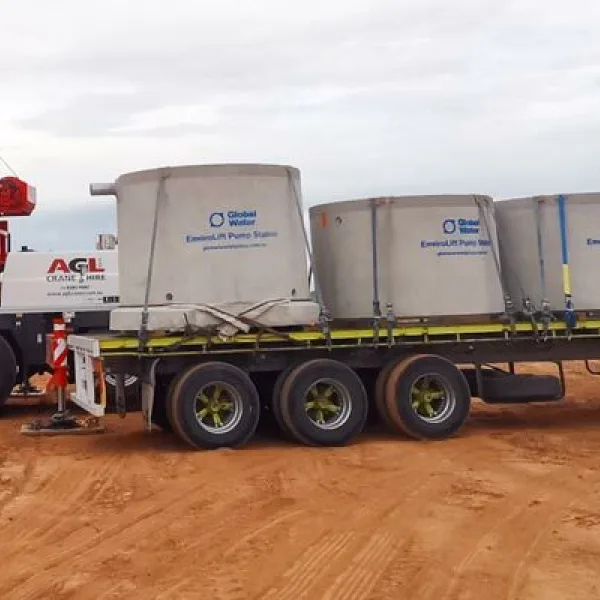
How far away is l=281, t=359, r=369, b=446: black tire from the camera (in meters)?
11.0

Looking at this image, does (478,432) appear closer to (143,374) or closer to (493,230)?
(493,230)

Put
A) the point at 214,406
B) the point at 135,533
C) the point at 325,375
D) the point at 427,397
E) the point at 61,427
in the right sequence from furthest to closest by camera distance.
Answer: the point at 61,427, the point at 427,397, the point at 325,375, the point at 214,406, the point at 135,533

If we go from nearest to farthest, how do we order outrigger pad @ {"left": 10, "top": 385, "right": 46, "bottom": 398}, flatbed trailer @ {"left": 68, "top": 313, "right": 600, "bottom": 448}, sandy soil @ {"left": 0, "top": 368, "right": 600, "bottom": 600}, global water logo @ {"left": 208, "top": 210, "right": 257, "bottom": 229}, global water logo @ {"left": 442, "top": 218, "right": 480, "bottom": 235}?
sandy soil @ {"left": 0, "top": 368, "right": 600, "bottom": 600} → flatbed trailer @ {"left": 68, "top": 313, "right": 600, "bottom": 448} → global water logo @ {"left": 208, "top": 210, "right": 257, "bottom": 229} → global water logo @ {"left": 442, "top": 218, "right": 480, "bottom": 235} → outrigger pad @ {"left": 10, "top": 385, "right": 46, "bottom": 398}

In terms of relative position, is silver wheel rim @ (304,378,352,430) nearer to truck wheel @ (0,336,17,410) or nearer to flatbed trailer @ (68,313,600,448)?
flatbed trailer @ (68,313,600,448)

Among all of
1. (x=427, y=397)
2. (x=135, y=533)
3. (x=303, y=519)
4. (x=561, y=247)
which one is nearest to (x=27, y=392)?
(x=427, y=397)

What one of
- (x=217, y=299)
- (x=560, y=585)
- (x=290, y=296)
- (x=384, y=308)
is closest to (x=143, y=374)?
(x=217, y=299)

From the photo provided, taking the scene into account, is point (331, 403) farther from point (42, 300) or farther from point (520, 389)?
point (42, 300)

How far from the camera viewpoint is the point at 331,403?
11.3 m

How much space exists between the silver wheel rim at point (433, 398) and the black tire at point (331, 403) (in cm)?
69

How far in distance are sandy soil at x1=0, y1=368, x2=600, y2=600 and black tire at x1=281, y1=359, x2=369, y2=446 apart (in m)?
0.26

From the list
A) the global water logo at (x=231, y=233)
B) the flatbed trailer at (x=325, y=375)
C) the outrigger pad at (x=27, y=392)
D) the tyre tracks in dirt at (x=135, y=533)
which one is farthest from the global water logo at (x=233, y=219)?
the outrigger pad at (x=27, y=392)

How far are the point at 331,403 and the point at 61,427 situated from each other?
139 inches

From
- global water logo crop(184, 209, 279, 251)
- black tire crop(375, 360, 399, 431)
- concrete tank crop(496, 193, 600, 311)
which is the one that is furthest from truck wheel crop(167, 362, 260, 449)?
concrete tank crop(496, 193, 600, 311)

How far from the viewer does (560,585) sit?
19.0ft
